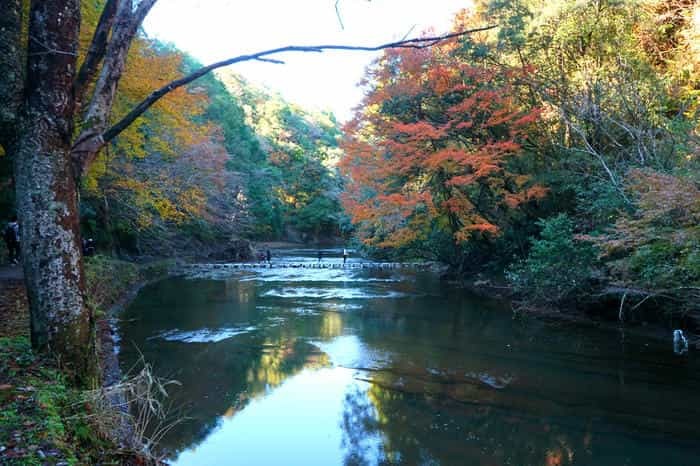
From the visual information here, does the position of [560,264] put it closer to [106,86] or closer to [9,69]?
[106,86]

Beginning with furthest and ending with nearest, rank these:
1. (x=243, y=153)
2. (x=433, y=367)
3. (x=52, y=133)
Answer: (x=243, y=153) → (x=433, y=367) → (x=52, y=133)

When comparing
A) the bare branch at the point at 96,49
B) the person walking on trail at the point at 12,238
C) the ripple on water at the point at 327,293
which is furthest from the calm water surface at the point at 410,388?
the bare branch at the point at 96,49

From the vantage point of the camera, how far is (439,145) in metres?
16.8

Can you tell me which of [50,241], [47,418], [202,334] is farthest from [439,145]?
[47,418]

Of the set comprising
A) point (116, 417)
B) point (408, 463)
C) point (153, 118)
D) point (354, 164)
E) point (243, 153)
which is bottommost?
point (408, 463)

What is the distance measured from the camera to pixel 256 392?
23.3 feet

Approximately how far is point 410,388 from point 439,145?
11278 millimetres

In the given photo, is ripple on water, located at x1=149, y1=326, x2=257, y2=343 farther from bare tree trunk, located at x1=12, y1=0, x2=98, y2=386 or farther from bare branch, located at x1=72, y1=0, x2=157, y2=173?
bare branch, located at x1=72, y1=0, x2=157, y2=173

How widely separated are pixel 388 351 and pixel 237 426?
13.2 ft

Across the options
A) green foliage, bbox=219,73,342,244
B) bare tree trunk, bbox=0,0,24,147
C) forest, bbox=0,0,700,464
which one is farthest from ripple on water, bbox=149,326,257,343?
green foliage, bbox=219,73,342,244

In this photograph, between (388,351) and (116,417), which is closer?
(116,417)

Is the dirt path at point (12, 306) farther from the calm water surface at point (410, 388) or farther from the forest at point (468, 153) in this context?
the calm water surface at point (410, 388)

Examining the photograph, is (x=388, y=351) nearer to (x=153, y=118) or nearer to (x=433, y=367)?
(x=433, y=367)

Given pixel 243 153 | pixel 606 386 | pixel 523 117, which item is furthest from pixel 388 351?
pixel 243 153
